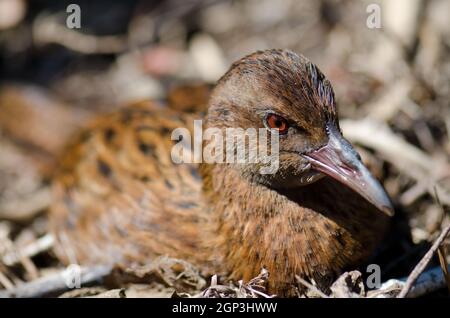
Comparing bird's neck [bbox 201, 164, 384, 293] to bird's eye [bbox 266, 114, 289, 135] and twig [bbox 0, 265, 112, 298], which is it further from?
twig [bbox 0, 265, 112, 298]

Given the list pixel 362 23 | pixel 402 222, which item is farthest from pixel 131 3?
pixel 402 222

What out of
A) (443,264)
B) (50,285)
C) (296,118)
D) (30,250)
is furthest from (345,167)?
(30,250)

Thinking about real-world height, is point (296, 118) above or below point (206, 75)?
below

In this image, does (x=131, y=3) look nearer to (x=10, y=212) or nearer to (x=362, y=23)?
(x=362, y=23)

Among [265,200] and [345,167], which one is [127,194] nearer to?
[265,200]

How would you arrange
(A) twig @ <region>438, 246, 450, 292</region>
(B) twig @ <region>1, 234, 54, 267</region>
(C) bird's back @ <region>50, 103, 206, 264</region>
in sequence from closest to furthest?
(A) twig @ <region>438, 246, 450, 292</region>
(C) bird's back @ <region>50, 103, 206, 264</region>
(B) twig @ <region>1, 234, 54, 267</region>

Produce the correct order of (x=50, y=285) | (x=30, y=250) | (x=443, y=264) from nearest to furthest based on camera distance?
(x=443, y=264), (x=50, y=285), (x=30, y=250)

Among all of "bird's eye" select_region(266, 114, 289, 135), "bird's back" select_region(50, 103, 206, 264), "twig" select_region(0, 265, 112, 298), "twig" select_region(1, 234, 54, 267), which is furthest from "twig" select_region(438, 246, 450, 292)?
"twig" select_region(1, 234, 54, 267)

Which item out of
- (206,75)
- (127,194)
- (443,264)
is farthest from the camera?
(206,75)
